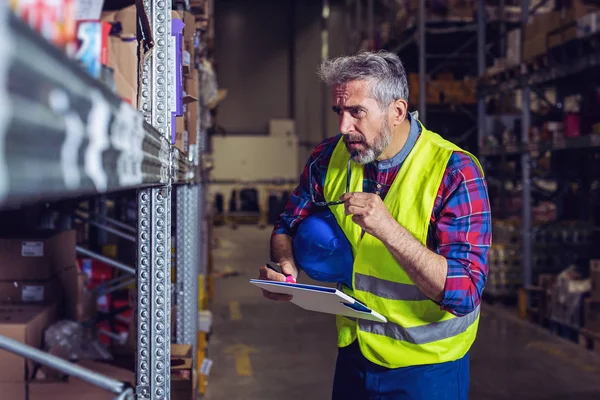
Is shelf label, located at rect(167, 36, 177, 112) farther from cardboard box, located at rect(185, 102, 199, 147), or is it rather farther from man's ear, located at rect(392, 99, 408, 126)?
cardboard box, located at rect(185, 102, 199, 147)

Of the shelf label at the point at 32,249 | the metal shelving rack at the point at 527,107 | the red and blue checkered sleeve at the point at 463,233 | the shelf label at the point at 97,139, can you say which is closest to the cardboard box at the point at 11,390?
the shelf label at the point at 32,249

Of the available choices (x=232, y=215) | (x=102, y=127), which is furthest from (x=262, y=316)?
(x=232, y=215)

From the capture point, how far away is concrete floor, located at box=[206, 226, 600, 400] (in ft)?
18.2

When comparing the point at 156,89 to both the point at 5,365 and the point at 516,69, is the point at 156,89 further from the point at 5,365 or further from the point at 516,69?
the point at 516,69

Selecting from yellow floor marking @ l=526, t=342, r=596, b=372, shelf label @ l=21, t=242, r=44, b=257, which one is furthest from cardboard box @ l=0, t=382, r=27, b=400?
yellow floor marking @ l=526, t=342, r=596, b=372

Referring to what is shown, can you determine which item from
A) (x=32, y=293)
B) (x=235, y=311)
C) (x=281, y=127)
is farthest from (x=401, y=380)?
(x=281, y=127)

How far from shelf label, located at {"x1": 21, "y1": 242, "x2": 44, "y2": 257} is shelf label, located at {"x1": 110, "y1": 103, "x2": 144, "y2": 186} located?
2627 millimetres

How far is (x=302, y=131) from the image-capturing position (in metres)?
24.3

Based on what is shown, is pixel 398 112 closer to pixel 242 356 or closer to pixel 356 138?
pixel 356 138

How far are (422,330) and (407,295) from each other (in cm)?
12

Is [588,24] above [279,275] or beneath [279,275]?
above

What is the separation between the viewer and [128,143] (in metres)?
0.88

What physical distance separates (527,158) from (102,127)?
812 centimetres

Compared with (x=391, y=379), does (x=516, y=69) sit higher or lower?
higher
